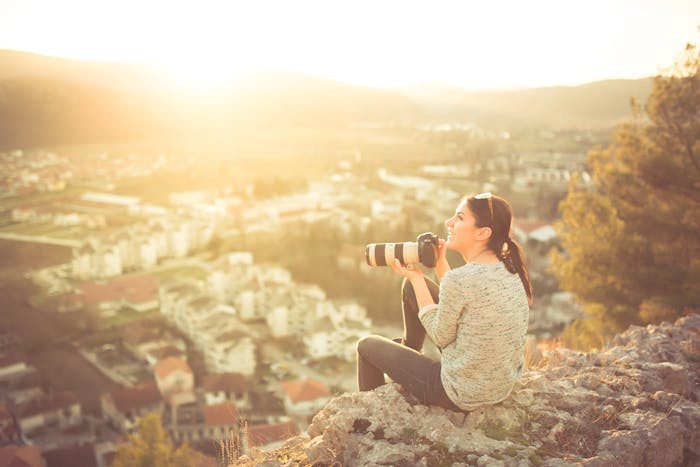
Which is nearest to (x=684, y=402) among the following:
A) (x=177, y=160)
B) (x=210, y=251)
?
(x=210, y=251)

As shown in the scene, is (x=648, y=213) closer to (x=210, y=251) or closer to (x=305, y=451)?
(x=305, y=451)

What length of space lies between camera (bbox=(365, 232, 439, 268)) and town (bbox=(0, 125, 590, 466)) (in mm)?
1294

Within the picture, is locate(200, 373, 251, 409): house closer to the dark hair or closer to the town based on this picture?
the town

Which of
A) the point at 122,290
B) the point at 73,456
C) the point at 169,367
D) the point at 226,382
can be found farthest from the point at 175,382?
the point at 122,290

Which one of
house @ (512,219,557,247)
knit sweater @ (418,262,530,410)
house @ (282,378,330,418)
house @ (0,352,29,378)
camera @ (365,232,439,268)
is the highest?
camera @ (365,232,439,268)

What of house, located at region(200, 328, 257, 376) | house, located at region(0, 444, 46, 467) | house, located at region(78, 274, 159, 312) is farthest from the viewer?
house, located at region(78, 274, 159, 312)

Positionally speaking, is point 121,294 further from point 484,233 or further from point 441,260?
point 484,233

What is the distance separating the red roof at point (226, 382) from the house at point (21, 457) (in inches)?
195

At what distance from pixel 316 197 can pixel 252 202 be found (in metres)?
5.29

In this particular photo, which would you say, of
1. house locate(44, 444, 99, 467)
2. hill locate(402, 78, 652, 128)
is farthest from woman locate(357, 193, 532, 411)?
hill locate(402, 78, 652, 128)

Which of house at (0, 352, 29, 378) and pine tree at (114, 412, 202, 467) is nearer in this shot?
pine tree at (114, 412, 202, 467)

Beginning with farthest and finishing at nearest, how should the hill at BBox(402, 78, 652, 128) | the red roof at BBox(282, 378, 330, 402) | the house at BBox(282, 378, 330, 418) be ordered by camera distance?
the hill at BBox(402, 78, 652, 128)
the red roof at BBox(282, 378, 330, 402)
the house at BBox(282, 378, 330, 418)

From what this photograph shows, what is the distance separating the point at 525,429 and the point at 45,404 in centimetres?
1593

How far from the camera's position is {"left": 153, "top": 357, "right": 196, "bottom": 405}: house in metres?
16.3
